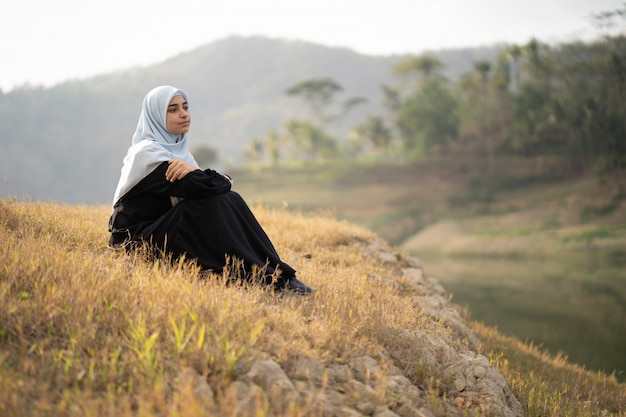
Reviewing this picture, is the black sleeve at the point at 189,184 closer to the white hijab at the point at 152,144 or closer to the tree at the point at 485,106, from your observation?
the white hijab at the point at 152,144

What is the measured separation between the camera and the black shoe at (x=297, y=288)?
4.14 metres

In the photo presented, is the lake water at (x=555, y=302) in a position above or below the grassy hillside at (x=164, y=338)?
below

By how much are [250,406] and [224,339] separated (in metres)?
0.42

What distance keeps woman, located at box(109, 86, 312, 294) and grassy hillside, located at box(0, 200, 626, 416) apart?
7.2 inches

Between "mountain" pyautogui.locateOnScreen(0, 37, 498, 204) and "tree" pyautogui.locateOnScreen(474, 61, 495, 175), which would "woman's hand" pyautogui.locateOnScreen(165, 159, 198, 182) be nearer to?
"mountain" pyautogui.locateOnScreen(0, 37, 498, 204)

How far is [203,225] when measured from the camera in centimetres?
399

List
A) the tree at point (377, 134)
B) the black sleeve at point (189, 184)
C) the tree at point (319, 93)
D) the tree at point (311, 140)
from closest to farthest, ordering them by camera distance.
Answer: the black sleeve at point (189, 184)
the tree at point (377, 134)
the tree at point (311, 140)
the tree at point (319, 93)

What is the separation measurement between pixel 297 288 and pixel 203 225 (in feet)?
2.71

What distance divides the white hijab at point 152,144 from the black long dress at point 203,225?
61 mm

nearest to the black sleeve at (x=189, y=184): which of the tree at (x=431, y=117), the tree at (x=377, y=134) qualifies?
the tree at (x=431, y=117)

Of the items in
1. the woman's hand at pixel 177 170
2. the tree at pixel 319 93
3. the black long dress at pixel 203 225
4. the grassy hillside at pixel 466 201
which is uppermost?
the tree at pixel 319 93

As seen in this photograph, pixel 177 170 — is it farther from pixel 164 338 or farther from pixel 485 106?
pixel 485 106

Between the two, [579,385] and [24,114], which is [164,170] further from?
[24,114]

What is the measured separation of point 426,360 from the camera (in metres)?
3.56
